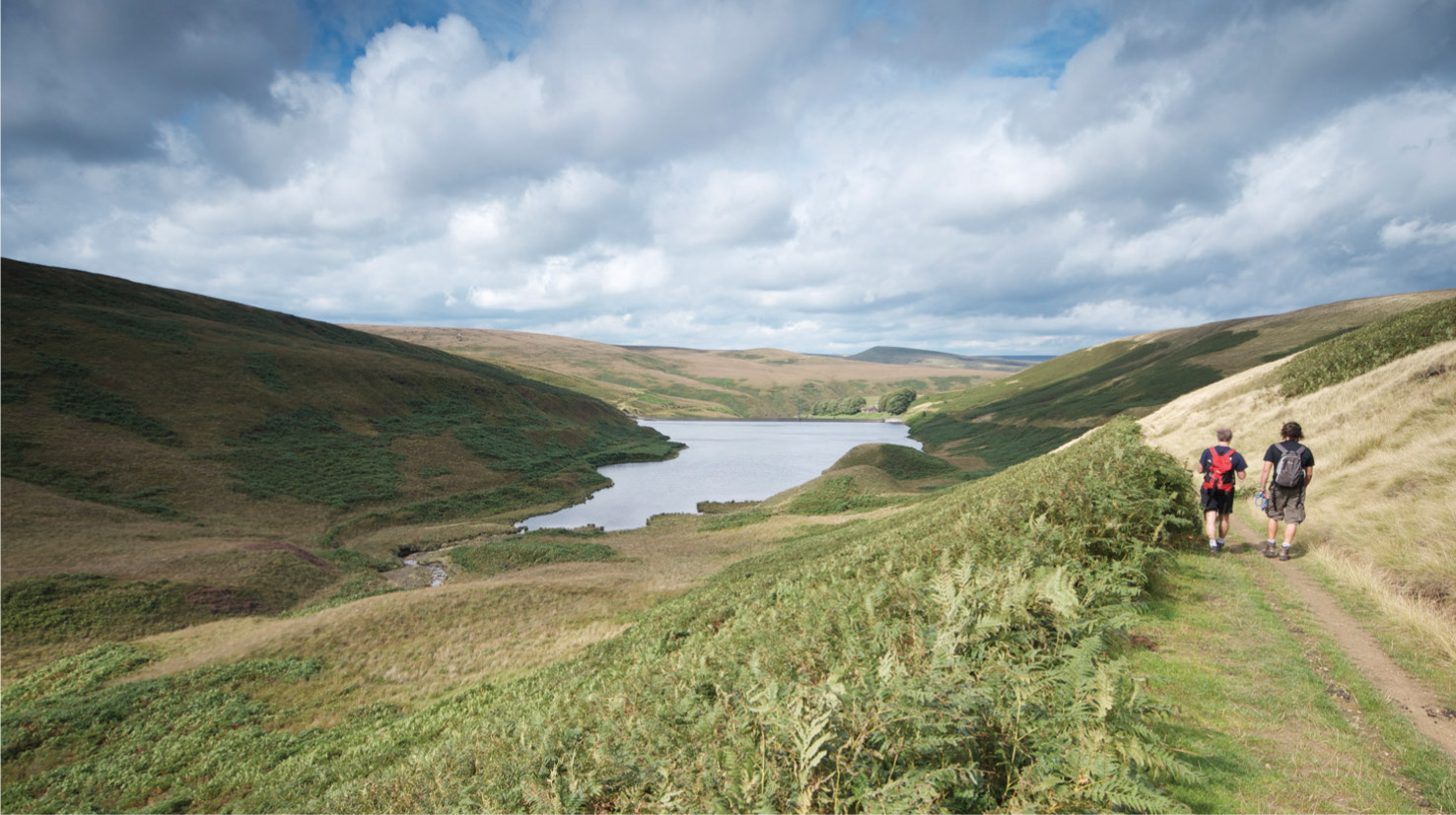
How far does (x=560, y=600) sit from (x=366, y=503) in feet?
134

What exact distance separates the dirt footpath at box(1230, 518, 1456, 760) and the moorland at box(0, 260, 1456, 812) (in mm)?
154

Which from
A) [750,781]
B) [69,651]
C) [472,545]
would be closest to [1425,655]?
[750,781]

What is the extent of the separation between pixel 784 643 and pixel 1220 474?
1103cm

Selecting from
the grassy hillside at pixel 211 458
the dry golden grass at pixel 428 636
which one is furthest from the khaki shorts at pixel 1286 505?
the grassy hillside at pixel 211 458

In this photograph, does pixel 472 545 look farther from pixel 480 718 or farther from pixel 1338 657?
pixel 1338 657

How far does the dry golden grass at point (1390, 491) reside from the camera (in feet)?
28.6


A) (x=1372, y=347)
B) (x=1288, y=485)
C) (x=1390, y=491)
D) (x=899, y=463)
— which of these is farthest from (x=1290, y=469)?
(x=899, y=463)

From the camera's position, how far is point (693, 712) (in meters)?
7.28

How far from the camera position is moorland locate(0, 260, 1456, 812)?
15.9ft

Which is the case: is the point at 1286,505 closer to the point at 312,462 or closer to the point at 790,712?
the point at 790,712

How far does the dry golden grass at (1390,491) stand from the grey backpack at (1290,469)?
1322 millimetres

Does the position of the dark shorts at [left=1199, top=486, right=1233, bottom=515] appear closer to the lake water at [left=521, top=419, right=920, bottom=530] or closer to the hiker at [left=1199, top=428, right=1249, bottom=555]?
the hiker at [left=1199, top=428, right=1249, bottom=555]

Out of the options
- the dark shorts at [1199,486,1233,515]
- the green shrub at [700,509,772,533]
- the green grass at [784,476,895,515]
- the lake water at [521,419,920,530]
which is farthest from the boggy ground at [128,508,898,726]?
the lake water at [521,419,920,530]

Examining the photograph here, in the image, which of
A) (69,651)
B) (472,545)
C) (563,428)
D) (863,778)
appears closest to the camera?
(863,778)
